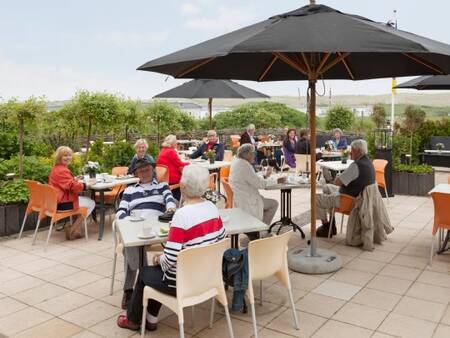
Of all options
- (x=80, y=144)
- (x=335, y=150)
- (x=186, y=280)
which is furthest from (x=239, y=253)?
(x=80, y=144)

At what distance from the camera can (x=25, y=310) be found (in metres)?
3.82

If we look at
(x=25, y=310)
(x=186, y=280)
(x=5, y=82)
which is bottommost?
(x=25, y=310)

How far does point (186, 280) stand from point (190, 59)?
1639 millimetres

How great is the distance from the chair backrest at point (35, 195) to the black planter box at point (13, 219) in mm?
336

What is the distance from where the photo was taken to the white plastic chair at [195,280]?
2.81 metres

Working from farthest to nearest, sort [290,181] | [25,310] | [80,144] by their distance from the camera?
[80,144] → [290,181] → [25,310]

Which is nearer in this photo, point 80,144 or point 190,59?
point 190,59

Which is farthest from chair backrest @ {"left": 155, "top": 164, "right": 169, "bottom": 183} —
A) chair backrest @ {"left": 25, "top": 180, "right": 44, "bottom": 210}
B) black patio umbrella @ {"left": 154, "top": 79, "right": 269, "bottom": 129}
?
black patio umbrella @ {"left": 154, "top": 79, "right": 269, "bottom": 129}

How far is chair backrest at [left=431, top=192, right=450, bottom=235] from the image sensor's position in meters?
4.69

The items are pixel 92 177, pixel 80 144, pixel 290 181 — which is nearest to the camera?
pixel 290 181

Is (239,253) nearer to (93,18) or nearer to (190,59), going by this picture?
(190,59)

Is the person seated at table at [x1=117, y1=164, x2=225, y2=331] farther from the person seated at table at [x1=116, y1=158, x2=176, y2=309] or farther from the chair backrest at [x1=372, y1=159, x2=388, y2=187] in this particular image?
the chair backrest at [x1=372, y1=159, x2=388, y2=187]

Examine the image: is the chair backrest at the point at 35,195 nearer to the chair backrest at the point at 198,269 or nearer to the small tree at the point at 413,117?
the chair backrest at the point at 198,269

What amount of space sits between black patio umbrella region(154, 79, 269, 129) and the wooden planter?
335cm
